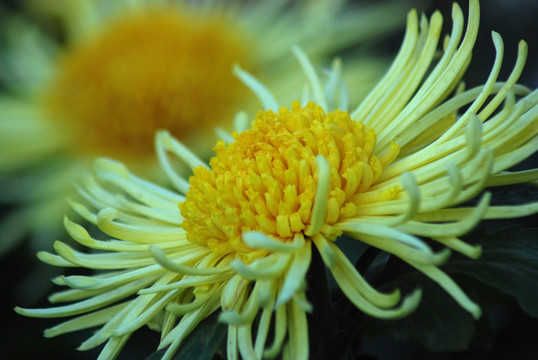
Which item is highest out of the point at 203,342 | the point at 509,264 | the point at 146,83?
the point at 146,83

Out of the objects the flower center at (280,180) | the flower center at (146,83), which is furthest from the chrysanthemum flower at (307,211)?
the flower center at (146,83)

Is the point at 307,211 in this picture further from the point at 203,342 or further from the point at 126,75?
the point at 126,75

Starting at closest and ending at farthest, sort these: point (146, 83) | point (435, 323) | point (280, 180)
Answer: point (435, 323)
point (280, 180)
point (146, 83)

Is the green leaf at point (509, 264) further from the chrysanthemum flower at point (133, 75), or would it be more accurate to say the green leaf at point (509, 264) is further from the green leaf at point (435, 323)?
the chrysanthemum flower at point (133, 75)

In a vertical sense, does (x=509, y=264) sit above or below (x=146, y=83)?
below

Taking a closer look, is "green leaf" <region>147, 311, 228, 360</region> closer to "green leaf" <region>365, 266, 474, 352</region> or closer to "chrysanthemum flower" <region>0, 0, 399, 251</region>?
"green leaf" <region>365, 266, 474, 352</region>

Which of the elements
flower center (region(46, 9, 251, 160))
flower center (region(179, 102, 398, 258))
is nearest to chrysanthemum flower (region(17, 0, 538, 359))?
flower center (region(179, 102, 398, 258))

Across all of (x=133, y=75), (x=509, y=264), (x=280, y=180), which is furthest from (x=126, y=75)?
(x=509, y=264)
